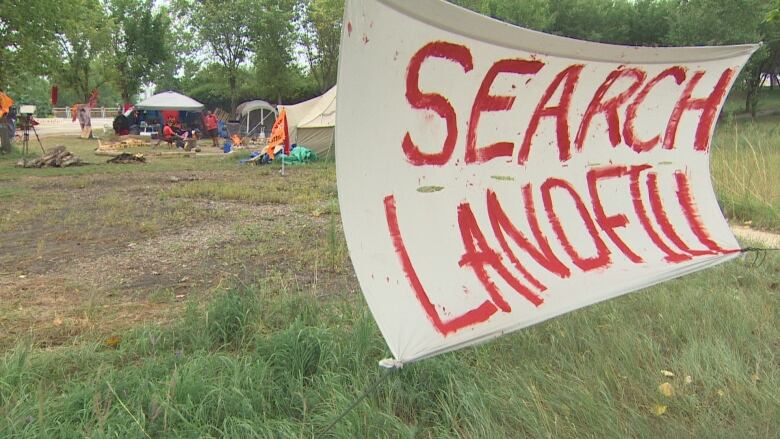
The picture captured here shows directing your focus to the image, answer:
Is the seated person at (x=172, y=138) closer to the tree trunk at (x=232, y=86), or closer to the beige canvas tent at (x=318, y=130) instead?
the beige canvas tent at (x=318, y=130)

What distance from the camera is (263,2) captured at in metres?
32.8

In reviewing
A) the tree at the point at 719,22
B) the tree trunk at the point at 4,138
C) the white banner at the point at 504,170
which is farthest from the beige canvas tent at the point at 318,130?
the tree at the point at 719,22

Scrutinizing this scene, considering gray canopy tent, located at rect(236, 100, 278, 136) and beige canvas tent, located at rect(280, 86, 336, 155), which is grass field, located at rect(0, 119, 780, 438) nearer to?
beige canvas tent, located at rect(280, 86, 336, 155)

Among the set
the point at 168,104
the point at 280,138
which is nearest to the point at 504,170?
the point at 280,138

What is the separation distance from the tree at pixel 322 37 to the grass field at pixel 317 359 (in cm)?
2720

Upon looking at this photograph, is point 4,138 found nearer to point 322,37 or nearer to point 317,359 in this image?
point 317,359

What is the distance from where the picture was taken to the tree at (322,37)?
29770 millimetres

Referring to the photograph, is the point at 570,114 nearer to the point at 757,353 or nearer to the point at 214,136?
the point at 757,353

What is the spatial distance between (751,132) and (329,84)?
2430 centimetres

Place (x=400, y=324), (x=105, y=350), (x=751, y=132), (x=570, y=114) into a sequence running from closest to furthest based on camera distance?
(x=400, y=324)
(x=570, y=114)
(x=105, y=350)
(x=751, y=132)

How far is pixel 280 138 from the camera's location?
13.7 meters

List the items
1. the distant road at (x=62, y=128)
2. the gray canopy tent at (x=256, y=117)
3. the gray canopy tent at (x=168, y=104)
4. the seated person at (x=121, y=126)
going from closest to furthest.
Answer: the seated person at (x=121, y=126) → the gray canopy tent at (x=168, y=104) → the gray canopy tent at (x=256, y=117) → the distant road at (x=62, y=128)

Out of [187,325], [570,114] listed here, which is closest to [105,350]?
[187,325]

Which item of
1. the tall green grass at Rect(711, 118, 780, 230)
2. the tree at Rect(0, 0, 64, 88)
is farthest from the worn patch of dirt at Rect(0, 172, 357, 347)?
the tree at Rect(0, 0, 64, 88)
